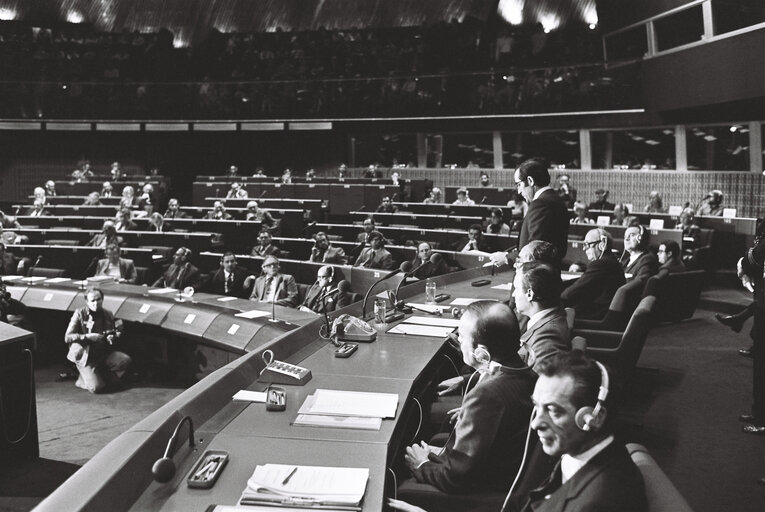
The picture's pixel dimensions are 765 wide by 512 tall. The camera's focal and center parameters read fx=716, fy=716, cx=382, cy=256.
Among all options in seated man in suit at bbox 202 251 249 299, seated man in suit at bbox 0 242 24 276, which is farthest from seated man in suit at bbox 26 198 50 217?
seated man in suit at bbox 202 251 249 299

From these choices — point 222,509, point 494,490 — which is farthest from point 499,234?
point 222,509

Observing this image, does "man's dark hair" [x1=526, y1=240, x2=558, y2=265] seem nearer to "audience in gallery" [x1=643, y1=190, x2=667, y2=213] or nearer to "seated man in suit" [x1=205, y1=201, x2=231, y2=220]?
"seated man in suit" [x1=205, y1=201, x2=231, y2=220]

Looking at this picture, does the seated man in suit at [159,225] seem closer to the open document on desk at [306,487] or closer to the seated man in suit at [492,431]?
the seated man in suit at [492,431]

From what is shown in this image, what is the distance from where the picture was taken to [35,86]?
16531 mm

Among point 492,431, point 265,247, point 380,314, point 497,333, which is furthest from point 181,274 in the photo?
point 492,431

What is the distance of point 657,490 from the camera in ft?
4.89

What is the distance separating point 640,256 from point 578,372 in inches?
189

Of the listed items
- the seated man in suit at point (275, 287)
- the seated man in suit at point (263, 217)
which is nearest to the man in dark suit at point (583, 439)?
the seated man in suit at point (275, 287)

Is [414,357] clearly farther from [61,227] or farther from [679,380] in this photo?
[61,227]

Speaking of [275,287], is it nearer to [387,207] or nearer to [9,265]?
[9,265]

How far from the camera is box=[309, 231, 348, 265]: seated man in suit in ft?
26.9

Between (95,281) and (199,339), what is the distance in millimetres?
2095

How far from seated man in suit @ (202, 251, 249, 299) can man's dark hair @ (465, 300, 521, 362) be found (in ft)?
19.0

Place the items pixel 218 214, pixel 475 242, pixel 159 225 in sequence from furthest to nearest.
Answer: pixel 218 214 < pixel 159 225 < pixel 475 242
